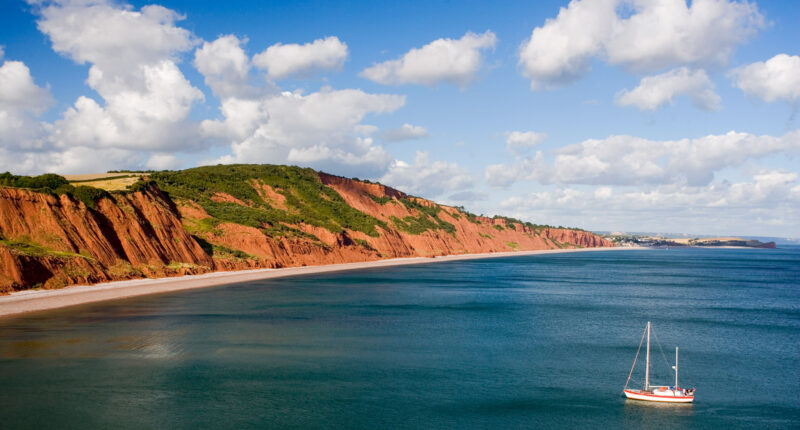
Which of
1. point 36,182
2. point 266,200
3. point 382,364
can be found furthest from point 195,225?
point 382,364

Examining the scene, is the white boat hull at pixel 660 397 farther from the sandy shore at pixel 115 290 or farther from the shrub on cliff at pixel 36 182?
the shrub on cliff at pixel 36 182

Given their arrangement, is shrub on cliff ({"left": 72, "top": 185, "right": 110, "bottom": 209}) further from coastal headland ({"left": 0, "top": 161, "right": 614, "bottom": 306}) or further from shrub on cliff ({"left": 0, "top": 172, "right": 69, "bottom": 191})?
shrub on cliff ({"left": 0, "top": 172, "right": 69, "bottom": 191})

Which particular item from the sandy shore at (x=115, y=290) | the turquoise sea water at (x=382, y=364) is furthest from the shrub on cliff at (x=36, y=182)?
the turquoise sea water at (x=382, y=364)

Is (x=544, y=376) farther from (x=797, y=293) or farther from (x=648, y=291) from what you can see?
(x=797, y=293)

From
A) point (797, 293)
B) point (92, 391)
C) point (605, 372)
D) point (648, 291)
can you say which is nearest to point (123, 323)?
point (92, 391)

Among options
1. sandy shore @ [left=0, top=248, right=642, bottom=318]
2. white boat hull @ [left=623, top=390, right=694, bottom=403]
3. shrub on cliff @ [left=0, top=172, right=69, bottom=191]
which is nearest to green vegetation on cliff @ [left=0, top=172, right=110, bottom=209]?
shrub on cliff @ [left=0, top=172, right=69, bottom=191]
